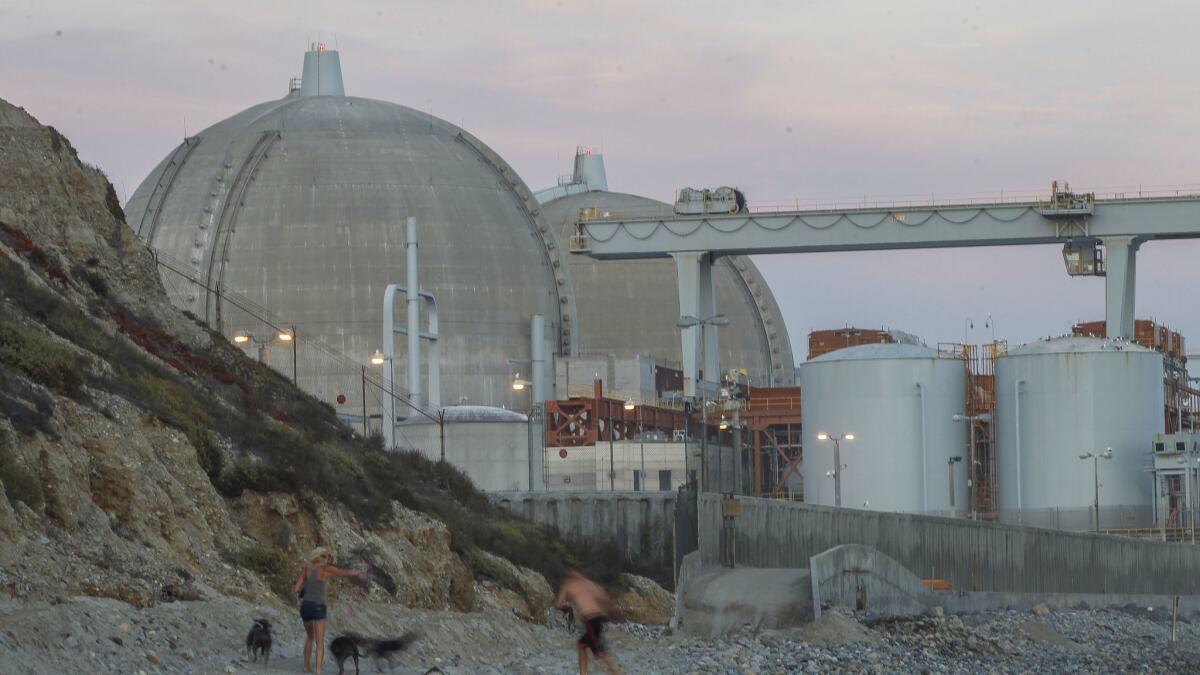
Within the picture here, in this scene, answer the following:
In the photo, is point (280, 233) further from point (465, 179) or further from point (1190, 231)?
point (1190, 231)

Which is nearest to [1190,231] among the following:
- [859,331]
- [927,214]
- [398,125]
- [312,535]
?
[927,214]

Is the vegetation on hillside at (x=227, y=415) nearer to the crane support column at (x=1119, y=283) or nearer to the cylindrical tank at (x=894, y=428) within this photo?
the cylindrical tank at (x=894, y=428)

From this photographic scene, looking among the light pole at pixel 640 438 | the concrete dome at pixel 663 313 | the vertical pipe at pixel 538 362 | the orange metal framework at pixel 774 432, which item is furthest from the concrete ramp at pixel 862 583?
the concrete dome at pixel 663 313

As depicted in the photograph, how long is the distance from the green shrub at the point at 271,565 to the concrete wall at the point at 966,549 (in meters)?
16.7

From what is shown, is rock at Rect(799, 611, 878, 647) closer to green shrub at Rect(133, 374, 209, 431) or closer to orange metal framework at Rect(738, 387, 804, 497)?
green shrub at Rect(133, 374, 209, 431)

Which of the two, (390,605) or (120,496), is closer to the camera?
(120,496)

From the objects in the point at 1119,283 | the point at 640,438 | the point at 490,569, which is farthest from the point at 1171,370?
the point at 490,569

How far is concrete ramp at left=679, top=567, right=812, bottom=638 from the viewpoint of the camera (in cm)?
3653

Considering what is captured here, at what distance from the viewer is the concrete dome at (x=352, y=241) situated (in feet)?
279

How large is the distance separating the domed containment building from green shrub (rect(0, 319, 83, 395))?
5112 cm

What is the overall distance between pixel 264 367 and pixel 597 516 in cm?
851

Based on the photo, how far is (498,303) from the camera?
87250mm

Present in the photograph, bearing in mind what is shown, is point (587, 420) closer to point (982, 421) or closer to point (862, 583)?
point (982, 421)

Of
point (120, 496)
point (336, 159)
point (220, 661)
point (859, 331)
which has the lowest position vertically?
point (220, 661)
